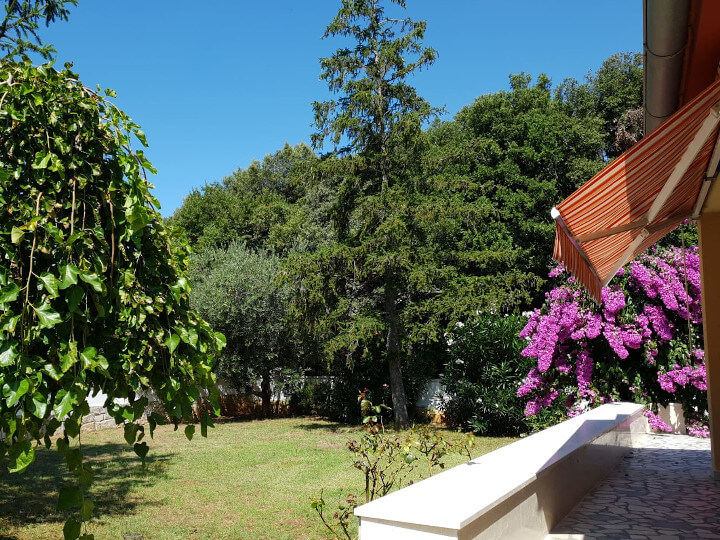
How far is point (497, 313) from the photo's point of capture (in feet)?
58.8

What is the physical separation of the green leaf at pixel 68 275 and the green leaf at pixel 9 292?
179mm

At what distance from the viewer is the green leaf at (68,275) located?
2611 mm

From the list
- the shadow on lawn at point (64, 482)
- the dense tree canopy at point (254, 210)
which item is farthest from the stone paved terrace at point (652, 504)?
the dense tree canopy at point (254, 210)

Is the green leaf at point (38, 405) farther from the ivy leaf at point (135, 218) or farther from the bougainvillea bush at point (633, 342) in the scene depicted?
the bougainvillea bush at point (633, 342)

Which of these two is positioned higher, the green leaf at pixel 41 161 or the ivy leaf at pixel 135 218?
the green leaf at pixel 41 161

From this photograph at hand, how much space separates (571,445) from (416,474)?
441 centimetres

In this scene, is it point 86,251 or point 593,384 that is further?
point 593,384

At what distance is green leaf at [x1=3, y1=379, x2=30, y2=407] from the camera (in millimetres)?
2416

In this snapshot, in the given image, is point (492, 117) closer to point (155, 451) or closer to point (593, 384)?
point (593, 384)

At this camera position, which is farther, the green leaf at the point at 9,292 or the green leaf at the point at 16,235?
the green leaf at the point at 16,235

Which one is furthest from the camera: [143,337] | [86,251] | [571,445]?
[571,445]

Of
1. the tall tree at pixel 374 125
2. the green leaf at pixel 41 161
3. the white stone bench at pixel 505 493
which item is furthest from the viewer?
the tall tree at pixel 374 125

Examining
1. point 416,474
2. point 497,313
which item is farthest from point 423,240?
point 416,474

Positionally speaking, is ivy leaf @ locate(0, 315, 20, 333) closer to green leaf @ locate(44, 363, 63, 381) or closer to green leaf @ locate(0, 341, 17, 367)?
green leaf @ locate(0, 341, 17, 367)
